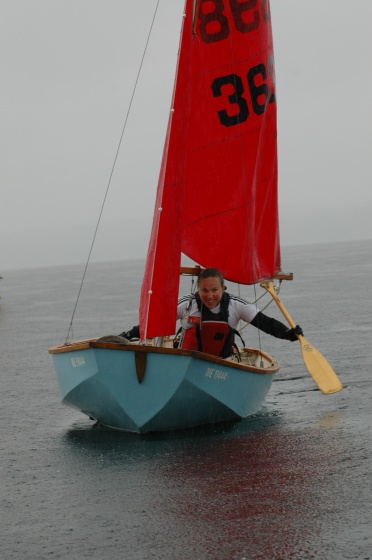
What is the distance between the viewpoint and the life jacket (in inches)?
405

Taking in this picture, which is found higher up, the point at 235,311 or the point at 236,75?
the point at 236,75

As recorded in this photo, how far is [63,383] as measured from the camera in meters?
10.3

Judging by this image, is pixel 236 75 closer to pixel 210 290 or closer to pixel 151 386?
pixel 210 290

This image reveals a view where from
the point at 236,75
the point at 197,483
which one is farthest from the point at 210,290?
the point at 236,75

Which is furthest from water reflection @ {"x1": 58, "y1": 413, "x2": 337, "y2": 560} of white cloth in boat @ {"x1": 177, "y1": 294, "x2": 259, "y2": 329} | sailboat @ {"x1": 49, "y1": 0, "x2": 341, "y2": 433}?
white cloth in boat @ {"x1": 177, "y1": 294, "x2": 259, "y2": 329}

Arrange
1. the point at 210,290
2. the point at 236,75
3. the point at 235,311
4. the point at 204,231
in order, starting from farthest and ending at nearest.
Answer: the point at 236,75 < the point at 204,231 < the point at 235,311 < the point at 210,290

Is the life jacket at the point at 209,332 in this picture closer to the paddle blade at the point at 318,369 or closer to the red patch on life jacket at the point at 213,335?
the red patch on life jacket at the point at 213,335

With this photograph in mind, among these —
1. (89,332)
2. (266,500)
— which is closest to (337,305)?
(89,332)

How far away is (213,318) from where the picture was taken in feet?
33.9

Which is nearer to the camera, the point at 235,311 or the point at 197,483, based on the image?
the point at 197,483

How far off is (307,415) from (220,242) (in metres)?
2.40

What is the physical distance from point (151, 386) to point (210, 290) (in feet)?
4.22

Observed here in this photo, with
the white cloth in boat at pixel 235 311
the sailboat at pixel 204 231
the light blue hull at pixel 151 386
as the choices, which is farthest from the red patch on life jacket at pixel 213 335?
the light blue hull at pixel 151 386

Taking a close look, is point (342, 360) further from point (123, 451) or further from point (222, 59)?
point (123, 451)
